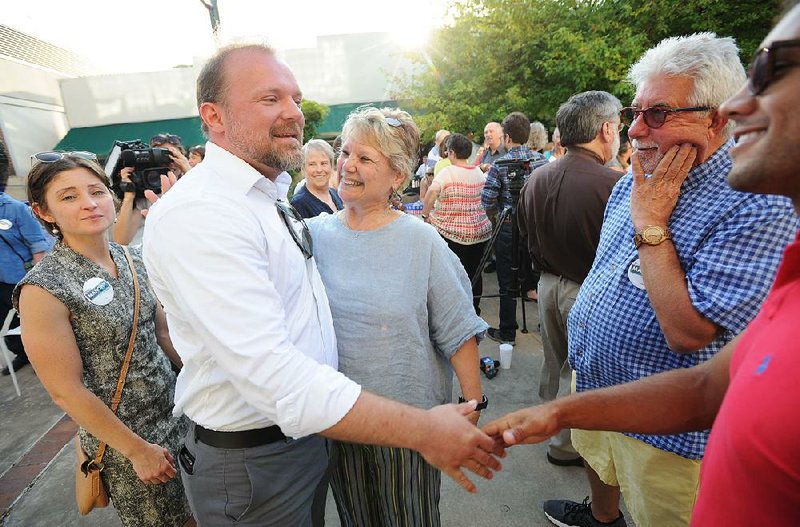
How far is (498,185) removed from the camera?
4836 mm

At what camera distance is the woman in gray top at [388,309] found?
1.78 metres

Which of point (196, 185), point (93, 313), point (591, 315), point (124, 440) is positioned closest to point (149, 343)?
point (93, 313)

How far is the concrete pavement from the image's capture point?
2.67 m

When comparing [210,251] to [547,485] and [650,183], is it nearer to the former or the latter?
[650,183]

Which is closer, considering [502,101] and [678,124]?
[678,124]

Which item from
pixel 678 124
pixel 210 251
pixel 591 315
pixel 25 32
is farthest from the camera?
pixel 25 32

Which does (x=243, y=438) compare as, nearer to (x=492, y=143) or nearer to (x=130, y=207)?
(x=130, y=207)

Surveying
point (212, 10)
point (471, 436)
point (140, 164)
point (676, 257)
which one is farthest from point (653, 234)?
point (212, 10)

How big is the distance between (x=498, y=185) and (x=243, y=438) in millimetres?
4034

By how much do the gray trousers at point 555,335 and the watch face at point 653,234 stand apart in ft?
4.75

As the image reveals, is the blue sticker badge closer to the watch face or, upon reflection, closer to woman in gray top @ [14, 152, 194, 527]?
the watch face

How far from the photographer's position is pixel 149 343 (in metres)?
2.04

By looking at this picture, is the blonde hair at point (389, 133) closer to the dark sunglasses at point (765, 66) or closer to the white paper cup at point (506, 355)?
the dark sunglasses at point (765, 66)

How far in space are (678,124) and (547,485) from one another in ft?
7.65
